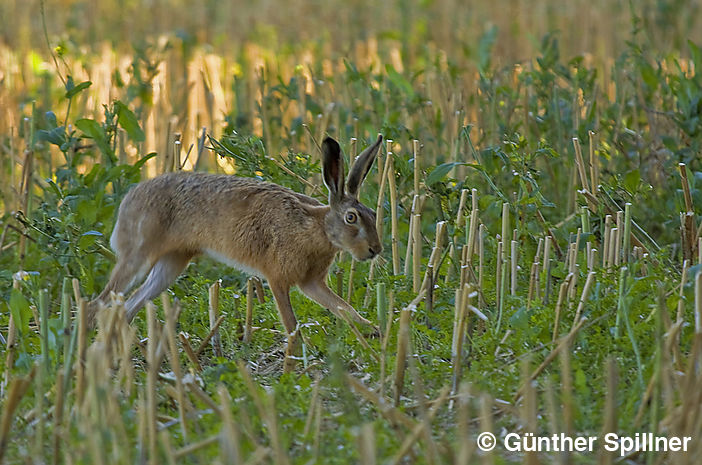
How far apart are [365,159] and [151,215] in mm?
1059

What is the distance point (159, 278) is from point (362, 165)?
1.22 metres

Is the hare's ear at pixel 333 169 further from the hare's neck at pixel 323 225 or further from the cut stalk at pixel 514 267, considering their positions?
the cut stalk at pixel 514 267

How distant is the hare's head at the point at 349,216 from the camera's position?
4.44 m

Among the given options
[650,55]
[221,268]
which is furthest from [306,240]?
[650,55]

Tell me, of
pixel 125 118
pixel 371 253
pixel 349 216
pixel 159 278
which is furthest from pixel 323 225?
pixel 125 118

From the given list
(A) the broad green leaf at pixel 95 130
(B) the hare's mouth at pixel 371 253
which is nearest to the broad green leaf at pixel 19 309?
(A) the broad green leaf at pixel 95 130

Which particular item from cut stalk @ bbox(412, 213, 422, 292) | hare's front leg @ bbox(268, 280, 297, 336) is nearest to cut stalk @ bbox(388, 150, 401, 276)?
cut stalk @ bbox(412, 213, 422, 292)

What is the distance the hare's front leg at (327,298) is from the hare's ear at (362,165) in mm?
519

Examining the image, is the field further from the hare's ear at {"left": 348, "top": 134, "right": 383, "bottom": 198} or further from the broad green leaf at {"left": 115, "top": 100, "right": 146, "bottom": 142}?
the hare's ear at {"left": 348, "top": 134, "right": 383, "bottom": 198}

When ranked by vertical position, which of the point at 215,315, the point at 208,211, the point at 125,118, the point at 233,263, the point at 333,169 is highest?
the point at 125,118

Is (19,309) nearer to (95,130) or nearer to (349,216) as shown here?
(95,130)

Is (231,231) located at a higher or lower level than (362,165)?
lower

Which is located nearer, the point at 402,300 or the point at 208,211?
the point at 402,300

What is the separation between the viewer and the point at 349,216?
14.8ft
